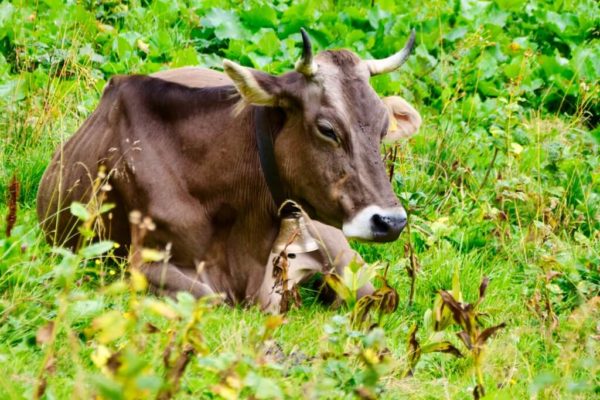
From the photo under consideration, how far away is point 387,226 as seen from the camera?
5512 millimetres

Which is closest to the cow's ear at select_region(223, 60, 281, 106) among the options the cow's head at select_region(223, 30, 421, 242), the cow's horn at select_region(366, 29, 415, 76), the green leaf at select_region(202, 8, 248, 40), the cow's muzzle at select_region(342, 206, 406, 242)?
the cow's head at select_region(223, 30, 421, 242)

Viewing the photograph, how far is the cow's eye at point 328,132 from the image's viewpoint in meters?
5.69

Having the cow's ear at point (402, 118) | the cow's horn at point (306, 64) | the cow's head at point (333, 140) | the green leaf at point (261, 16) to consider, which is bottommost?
the green leaf at point (261, 16)

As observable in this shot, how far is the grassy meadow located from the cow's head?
393 mm

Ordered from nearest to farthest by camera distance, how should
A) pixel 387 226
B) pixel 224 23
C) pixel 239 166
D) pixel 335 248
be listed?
pixel 387 226 → pixel 239 166 → pixel 335 248 → pixel 224 23

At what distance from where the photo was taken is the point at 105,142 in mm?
6297

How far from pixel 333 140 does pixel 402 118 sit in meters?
1.12

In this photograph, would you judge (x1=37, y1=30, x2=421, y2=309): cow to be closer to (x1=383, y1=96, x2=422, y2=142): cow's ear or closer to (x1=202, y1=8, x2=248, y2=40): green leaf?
(x1=383, y1=96, x2=422, y2=142): cow's ear

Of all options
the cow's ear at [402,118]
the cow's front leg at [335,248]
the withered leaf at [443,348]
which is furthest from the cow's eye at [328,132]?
the withered leaf at [443,348]

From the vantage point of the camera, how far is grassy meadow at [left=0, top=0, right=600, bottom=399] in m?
4.09

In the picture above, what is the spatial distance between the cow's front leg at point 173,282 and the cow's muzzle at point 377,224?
0.84 m

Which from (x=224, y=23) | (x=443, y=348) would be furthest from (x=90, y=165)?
(x=224, y=23)

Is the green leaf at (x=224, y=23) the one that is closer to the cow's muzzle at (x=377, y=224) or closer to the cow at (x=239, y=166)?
the cow at (x=239, y=166)

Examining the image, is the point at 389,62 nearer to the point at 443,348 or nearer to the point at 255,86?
the point at 255,86
